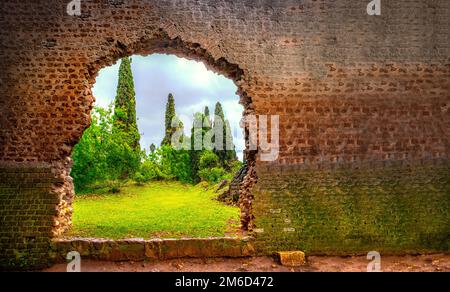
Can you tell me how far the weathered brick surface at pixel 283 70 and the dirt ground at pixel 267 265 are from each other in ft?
1.21

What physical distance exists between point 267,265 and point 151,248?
210cm

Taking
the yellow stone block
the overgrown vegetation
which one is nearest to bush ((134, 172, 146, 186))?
the overgrown vegetation

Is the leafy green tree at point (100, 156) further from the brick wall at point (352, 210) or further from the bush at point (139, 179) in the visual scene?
the brick wall at point (352, 210)

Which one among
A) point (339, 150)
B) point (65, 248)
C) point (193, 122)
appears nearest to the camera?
point (65, 248)

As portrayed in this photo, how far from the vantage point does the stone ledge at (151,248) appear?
6098 millimetres

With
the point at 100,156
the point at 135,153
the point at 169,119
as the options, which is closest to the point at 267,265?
the point at 100,156

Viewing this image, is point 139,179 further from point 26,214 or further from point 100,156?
point 26,214

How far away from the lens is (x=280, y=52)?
677 cm

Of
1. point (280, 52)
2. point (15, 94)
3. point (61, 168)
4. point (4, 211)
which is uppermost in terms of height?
point (280, 52)

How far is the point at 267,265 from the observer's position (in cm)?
607

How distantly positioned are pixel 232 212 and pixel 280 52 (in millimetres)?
6150

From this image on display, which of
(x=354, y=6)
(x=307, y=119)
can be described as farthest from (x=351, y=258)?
(x=354, y=6)

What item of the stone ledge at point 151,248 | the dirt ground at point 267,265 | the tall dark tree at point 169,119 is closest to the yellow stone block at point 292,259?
the dirt ground at point 267,265

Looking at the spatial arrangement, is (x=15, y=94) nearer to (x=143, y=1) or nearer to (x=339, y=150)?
(x=143, y=1)
